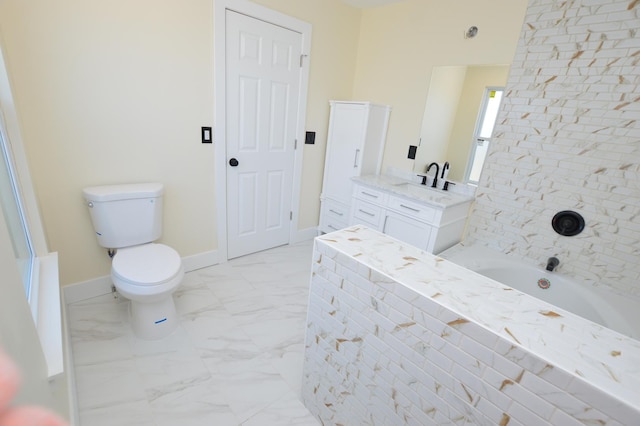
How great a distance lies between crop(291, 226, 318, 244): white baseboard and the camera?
10.6 feet

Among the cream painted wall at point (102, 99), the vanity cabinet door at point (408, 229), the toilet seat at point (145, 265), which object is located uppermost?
the cream painted wall at point (102, 99)

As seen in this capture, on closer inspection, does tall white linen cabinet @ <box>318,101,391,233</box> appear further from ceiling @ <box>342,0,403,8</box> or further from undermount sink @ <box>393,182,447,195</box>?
ceiling @ <box>342,0,403,8</box>

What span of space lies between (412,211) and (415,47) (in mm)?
1456

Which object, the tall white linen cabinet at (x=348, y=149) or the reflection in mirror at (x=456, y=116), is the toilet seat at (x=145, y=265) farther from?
the reflection in mirror at (x=456, y=116)

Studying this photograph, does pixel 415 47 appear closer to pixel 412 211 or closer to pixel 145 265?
pixel 412 211

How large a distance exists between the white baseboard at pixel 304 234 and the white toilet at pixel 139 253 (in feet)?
4.73

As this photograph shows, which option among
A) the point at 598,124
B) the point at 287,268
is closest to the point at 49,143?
the point at 287,268

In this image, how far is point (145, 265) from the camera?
68.7 inches

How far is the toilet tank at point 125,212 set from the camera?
1824 millimetres

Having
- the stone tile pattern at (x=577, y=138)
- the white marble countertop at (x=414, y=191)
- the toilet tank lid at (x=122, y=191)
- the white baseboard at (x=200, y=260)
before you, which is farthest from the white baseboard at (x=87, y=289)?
the stone tile pattern at (x=577, y=138)

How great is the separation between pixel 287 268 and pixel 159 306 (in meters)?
1.16

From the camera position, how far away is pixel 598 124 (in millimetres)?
1861

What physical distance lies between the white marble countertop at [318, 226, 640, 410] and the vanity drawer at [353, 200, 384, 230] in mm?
1505

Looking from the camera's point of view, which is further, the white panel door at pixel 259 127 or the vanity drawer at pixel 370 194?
the vanity drawer at pixel 370 194
